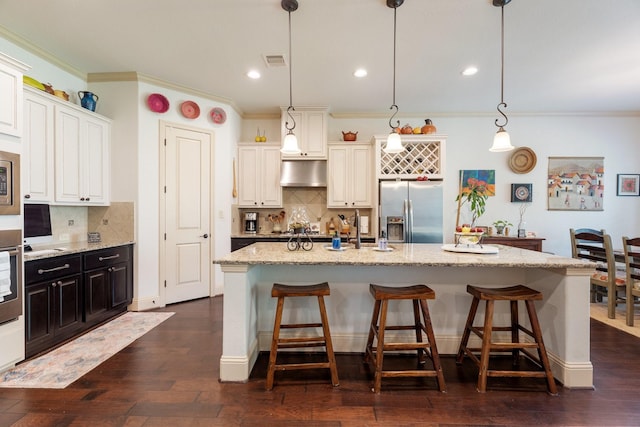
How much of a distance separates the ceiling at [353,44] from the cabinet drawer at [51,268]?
81.3 inches

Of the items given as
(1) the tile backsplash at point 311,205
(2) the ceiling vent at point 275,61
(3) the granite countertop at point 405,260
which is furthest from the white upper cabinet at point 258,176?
(3) the granite countertop at point 405,260

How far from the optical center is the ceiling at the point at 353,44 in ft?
7.95

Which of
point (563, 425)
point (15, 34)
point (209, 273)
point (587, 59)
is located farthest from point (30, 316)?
point (587, 59)

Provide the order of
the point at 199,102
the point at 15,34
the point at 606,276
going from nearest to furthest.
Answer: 1. the point at 15,34
2. the point at 606,276
3. the point at 199,102

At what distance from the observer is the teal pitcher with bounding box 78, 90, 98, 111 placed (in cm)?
334

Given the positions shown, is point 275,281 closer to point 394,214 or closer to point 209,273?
point 209,273

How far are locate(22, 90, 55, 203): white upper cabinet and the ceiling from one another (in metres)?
0.69

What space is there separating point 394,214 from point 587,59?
8.68 ft

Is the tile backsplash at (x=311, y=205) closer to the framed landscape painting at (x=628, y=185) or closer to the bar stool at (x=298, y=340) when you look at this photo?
the bar stool at (x=298, y=340)

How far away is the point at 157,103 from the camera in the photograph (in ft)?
12.1

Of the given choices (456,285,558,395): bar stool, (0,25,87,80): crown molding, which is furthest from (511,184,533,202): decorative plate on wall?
(0,25,87,80): crown molding

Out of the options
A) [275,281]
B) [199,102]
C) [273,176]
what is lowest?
[275,281]

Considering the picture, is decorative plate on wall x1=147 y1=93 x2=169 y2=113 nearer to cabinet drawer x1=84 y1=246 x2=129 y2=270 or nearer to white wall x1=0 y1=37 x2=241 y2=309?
white wall x1=0 y1=37 x2=241 y2=309

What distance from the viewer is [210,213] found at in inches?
164
